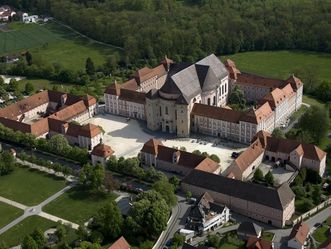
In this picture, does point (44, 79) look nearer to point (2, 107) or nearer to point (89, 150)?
point (2, 107)

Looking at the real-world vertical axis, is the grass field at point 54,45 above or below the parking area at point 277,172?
below

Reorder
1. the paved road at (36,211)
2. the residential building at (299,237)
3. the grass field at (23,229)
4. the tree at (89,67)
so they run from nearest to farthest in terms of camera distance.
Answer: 1. the residential building at (299,237)
2. the grass field at (23,229)
3. the paved road at (36,211)
4. the tree at (89,67)

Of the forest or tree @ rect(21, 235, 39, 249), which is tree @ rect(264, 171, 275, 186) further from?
the forest

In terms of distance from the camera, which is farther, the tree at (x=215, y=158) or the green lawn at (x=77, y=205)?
the tree at (x=215, y=158)

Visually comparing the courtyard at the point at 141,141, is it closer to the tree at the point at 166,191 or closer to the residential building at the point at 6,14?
the tree at the point at 166,191

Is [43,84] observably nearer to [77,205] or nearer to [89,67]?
[89,67]

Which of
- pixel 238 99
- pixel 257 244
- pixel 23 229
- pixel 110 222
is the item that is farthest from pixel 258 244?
pixel 238 99

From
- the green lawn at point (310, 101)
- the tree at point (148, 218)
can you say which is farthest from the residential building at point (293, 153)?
the green lawn at point (310, 101)

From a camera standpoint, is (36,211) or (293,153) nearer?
(36,211)
